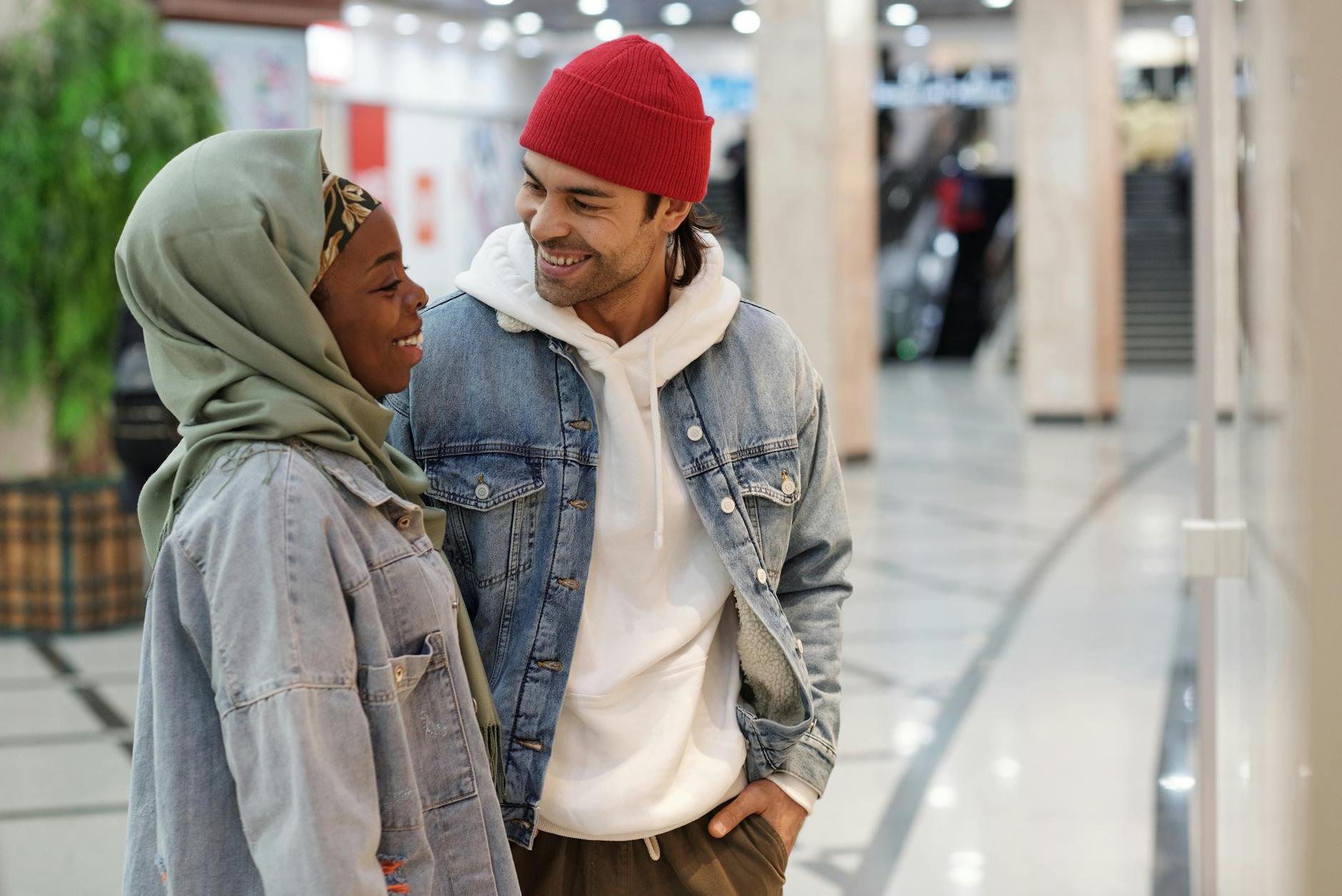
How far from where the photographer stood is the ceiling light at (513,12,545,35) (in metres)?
24.0

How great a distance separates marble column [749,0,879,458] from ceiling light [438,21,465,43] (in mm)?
13423

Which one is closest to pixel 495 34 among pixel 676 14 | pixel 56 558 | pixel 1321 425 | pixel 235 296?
pixel 676 14

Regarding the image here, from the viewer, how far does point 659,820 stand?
1.75 metres

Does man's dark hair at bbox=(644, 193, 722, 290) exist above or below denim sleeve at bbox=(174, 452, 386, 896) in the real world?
above

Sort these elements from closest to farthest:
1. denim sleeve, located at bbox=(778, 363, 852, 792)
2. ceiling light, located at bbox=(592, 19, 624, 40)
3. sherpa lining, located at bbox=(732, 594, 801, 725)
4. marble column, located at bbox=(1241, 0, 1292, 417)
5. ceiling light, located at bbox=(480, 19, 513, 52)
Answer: marble column, located at bbox=(1241, 0, 1292, 417)
sherpa lining, located at bbox=(732, 594, 801, 725)
denim sleeve, located at bbox=(778, 363, 852, 792)
ceiling light, located at bbox=(480, 19, 513, 52)
ceiling light, located at bbox=(592, 19, 624, 40)

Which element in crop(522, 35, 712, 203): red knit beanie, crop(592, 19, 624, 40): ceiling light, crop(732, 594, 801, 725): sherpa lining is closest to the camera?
crop(522, 35, 712, 203): red knit beanie

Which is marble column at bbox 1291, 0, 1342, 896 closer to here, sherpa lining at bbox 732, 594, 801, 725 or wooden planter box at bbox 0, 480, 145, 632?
sherpa lining at bbox 732, 594, 801, 725

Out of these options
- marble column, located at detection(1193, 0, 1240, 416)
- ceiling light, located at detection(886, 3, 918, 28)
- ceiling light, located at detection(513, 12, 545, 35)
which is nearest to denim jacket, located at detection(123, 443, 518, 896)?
marble column, located at detection(1193, 0, 1240, 416)

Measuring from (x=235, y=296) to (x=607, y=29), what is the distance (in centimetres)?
2477

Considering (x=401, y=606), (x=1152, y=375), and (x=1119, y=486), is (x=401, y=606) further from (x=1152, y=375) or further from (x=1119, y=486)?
(x=1152, y=375)

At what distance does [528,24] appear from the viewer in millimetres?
24500

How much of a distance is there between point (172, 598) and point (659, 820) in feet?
2.13

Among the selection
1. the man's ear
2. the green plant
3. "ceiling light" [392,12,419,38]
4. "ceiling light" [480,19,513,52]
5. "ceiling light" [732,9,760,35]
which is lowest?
the man's ear

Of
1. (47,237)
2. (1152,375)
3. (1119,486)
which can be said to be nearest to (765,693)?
(47,237)
